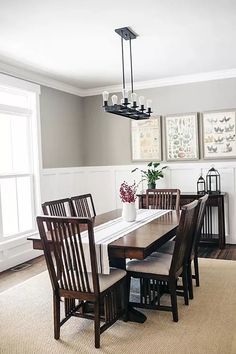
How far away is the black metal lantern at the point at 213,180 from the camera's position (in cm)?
522

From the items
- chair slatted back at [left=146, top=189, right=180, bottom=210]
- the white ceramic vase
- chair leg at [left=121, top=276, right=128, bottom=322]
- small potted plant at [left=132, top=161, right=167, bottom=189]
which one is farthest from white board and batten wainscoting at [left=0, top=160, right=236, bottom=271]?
chair leg at [left=121, top=276, right=128, bottom=322]

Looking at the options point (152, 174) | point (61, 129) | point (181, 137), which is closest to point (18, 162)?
point (61, 129)

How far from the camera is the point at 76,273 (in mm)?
2473

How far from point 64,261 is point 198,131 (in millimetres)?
3564

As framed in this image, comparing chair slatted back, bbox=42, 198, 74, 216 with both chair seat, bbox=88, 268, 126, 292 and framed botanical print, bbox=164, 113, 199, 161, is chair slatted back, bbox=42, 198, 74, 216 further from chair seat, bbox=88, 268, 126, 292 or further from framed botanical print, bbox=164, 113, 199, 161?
framed botanical print, bbox=164, 113, 199, 161

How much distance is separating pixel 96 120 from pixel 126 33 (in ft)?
8.93

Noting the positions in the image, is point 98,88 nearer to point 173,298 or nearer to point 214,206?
point 214,206

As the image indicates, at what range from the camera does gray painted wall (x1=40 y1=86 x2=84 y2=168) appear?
521cm

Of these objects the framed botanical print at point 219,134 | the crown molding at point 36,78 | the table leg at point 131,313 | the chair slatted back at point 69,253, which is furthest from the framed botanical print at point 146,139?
the chair slatted back at point 69,253

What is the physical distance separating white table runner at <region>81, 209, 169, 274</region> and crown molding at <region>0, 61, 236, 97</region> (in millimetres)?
2408

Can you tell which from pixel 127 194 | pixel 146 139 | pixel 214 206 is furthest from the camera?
pixel 146 139

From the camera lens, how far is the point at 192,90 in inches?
214

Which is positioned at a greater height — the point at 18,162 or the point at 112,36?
the point at 112,36

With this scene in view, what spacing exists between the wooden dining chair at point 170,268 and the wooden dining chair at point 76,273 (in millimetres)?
209
